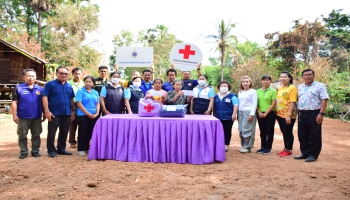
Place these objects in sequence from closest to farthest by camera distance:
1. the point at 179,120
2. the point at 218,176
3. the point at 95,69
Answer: the point at 218,176 < the point at 179,120 < the point at 95,69

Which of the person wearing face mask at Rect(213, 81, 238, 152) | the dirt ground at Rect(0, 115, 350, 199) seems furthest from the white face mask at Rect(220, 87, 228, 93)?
the dirt ground at Rect(0, 115, 350, 199)

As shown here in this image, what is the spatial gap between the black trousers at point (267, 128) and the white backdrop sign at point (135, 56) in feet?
8.56

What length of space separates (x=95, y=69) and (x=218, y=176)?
22.2 meters

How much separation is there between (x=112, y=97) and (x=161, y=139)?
1.32m

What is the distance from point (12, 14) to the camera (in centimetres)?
2527

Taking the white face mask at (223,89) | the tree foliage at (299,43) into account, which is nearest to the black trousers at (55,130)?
the white face mask at (223,89)

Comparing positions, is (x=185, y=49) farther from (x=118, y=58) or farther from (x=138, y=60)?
(x=118, y=58)

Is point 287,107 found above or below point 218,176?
above

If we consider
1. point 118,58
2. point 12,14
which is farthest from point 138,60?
point 12,14

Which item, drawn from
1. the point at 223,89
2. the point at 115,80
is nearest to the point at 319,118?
the point at 223,89

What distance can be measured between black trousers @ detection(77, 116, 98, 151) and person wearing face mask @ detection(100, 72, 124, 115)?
1.05ft

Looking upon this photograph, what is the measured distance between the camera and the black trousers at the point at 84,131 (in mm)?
4852

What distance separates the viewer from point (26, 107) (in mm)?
4434

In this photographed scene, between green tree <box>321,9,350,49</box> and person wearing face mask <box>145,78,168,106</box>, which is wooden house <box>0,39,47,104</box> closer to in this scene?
person wearing face mask <box>145,78,168,106</box>
